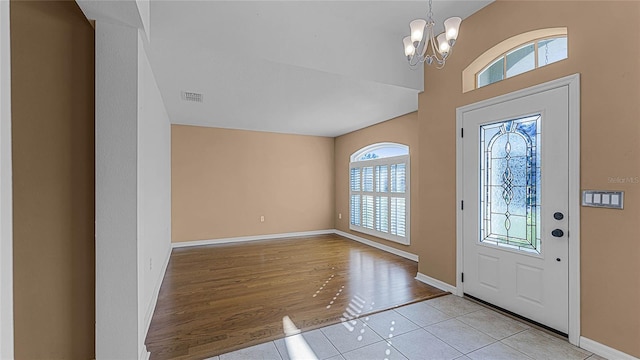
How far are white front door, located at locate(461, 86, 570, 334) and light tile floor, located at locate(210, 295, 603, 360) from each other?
247 millimetres

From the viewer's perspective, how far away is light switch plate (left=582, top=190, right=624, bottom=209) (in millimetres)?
1936

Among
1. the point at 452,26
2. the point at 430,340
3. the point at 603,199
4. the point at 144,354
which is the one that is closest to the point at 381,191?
the point at 430,340

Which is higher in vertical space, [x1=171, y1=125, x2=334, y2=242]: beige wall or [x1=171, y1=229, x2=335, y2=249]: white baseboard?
[x1=171, y1=125, x2=334, y2=242]: beige wall

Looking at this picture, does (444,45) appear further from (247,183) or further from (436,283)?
(247,183)

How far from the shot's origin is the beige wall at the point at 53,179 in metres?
1.54

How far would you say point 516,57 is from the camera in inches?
107

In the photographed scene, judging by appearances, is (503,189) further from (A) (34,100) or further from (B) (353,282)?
(A) (34,100)

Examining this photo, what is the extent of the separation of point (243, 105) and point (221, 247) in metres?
2.89

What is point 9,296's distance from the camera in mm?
1146

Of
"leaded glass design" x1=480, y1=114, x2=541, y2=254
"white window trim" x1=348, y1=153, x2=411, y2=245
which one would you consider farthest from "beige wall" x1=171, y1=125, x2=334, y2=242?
"leaded glass design" x1=480, y1=114, x2=541, y2=254

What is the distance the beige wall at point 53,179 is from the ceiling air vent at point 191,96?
1752mm

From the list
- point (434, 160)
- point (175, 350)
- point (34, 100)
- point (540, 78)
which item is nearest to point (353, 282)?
point (434, 160)

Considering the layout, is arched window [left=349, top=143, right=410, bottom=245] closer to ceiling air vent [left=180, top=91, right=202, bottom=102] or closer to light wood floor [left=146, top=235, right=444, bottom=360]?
light wood floor [left=146, top=235, right=444, bottom=360]

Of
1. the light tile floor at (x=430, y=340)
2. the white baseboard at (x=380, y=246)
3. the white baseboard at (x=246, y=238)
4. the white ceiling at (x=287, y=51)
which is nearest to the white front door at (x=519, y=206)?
the light tile floor at (x=430, y=340)
